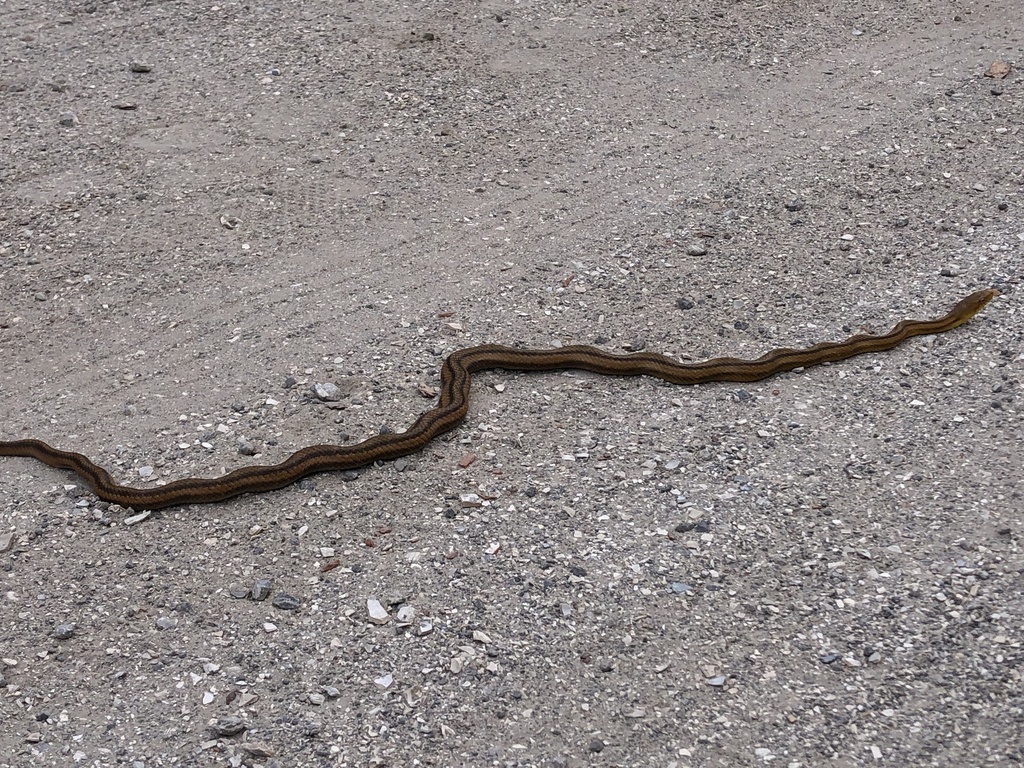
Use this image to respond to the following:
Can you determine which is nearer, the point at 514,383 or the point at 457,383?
the point at 457,383

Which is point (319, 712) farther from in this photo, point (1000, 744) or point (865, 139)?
point (865, 139)

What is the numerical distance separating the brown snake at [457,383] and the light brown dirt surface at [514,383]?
0.10m

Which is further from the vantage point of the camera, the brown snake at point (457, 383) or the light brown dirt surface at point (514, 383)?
the brown snake at point (457, 383)

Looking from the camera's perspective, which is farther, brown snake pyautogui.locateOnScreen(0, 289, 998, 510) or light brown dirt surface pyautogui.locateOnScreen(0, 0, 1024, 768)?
brown snake pyautogui.locateOnScreen(0, 289, 998, 510)

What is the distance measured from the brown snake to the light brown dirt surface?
10 centimetres

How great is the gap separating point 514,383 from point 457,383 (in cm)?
49

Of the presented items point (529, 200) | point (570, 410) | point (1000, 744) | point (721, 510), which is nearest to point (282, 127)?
point (529, 200)

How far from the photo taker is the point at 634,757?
479 cm

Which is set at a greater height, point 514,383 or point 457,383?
point 457,383

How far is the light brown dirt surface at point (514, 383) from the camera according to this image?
5.09 metres

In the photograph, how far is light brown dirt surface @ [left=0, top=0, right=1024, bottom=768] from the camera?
16.7 ft

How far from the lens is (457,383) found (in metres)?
7.29

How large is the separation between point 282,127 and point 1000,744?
26.0ft

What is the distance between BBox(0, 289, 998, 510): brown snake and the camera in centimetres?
647
